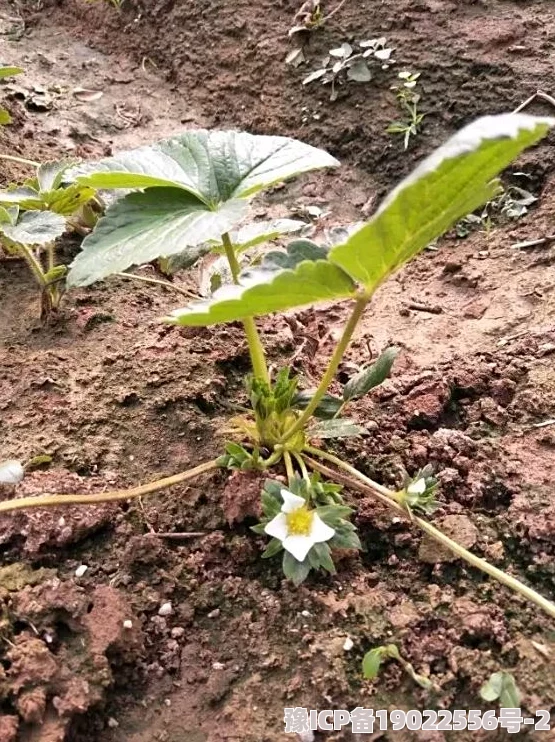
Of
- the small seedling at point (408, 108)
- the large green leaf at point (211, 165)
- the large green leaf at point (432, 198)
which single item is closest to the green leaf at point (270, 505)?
the large green leaf at point (432, 198)

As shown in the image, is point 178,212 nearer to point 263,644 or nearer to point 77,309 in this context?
point 77,309

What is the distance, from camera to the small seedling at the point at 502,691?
40.1 inches

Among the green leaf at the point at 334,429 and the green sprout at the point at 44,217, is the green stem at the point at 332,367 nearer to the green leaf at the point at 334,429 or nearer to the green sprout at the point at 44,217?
the green leaf at the point at 334,429

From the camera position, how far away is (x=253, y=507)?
1.25m

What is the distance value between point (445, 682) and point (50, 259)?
48.5 inches

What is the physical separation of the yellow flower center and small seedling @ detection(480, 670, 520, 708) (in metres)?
0.34

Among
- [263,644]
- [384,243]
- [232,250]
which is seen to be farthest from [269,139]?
[263,644]

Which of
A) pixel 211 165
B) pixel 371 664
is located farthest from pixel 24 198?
pixel 371 664

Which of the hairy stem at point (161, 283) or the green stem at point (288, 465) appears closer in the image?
the green stem at point (288, 465)

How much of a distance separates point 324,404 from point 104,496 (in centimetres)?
42

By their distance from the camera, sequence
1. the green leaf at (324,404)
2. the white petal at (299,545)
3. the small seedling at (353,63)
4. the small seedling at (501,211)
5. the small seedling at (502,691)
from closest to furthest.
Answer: the small seedling at (502,691) → the white petal at (299,545) → the green leaf at (324,404) → the small seedling at (501,211) → the small seedling at (353,63)

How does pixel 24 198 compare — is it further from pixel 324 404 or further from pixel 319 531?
pixel 319 531

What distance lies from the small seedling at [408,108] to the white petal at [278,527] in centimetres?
157

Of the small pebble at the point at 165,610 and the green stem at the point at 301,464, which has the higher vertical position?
the green stem at the point at 301,464
